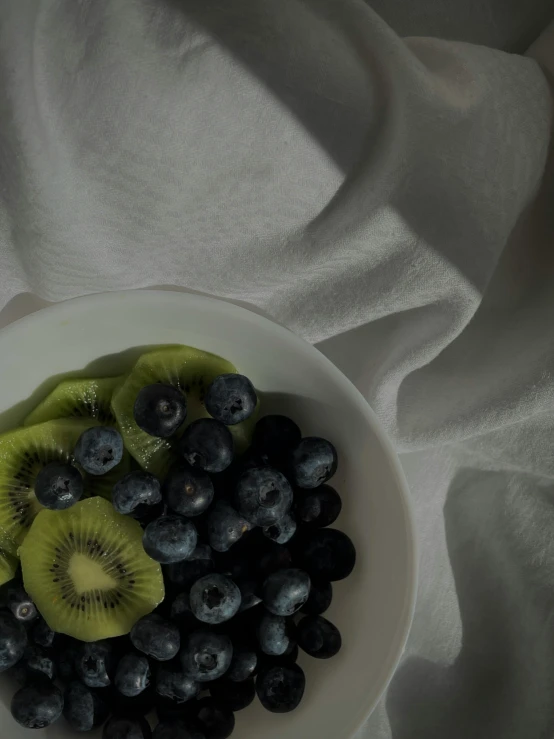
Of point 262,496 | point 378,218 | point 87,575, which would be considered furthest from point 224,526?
point 378,218

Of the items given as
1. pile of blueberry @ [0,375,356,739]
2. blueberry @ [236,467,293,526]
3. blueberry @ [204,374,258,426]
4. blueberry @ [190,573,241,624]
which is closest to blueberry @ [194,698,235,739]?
pile of blueberry @ [0,375,356,739]

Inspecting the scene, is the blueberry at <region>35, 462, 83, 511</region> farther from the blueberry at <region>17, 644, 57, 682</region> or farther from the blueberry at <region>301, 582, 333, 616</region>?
the blueberry at <region>301, 582, 333, 616</region>

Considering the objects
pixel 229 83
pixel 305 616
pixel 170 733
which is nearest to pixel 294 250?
Answer: pixel 229 83

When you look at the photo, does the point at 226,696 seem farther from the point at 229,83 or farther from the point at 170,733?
the point at 229,83

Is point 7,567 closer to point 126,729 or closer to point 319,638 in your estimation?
point 126,729

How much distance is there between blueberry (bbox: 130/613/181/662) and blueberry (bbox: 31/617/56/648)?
0.10m

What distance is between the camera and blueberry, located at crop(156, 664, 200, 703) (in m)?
0.73

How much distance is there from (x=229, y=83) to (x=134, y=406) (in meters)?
0.38

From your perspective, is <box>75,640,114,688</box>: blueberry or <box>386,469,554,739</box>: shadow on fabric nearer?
<box>75,640,114,688</box>: blueberry

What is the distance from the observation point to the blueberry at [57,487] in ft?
2.31

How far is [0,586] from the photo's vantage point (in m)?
0.76

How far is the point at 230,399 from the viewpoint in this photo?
0.71 metres

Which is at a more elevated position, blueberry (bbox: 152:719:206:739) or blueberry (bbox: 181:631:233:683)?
blueberry (bbox: 181:631:233:683)

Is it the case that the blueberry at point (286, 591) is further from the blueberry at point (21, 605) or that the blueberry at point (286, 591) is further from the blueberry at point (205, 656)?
the blueberry at point (21, 605)
